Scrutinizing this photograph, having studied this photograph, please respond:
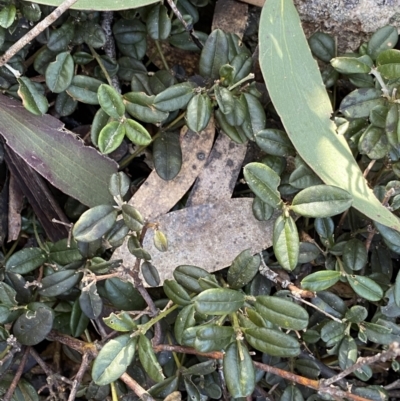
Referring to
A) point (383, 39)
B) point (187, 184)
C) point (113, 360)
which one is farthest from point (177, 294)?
point (383, 39)

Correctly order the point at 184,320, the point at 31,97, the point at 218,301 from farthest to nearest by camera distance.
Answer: the point at 31,97
the point at 184,320
the point at 218,301

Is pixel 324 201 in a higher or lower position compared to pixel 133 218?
lower

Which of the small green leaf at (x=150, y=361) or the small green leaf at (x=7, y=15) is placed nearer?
the small green leaf at (x=150, y=361)

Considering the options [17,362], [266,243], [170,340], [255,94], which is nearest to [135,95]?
[255,94]

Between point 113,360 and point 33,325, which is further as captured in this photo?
point 33,325

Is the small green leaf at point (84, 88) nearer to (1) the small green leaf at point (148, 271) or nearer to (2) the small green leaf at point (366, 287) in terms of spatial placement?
(1) the small green leaf at point (148, 271)

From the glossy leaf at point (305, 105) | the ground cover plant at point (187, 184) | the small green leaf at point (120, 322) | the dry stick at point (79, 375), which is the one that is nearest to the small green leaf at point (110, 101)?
the ground cover plant at point (187, 184)

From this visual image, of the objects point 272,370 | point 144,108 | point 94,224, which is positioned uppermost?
point 144,108

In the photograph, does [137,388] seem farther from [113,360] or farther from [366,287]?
[366,287]
